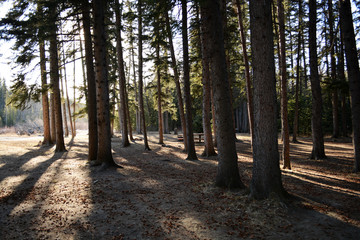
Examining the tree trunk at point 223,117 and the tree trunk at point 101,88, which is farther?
the tree trunk at point 101,88

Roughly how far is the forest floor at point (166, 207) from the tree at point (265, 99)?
1.49 feet

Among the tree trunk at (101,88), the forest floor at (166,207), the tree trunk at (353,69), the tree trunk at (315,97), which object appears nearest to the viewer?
the forest floor at (166,207)

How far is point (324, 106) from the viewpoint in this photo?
29688 millimetres

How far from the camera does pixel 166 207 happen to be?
5.48 m

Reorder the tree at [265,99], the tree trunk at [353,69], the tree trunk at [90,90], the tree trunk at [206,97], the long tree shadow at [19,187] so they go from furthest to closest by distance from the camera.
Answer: the tree trunk at [206,97], the tree trunk at [90,90], the tree trunk at [353,69], the long tree shadow at [19,187], the tree at [265,99]

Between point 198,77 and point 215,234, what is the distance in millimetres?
12612

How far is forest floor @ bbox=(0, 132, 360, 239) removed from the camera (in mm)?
4219

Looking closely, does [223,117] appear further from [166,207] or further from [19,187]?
[19,187]

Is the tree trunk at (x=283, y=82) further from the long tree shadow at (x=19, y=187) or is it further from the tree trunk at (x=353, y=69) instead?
the long tree shadow at (x=19, y=187)

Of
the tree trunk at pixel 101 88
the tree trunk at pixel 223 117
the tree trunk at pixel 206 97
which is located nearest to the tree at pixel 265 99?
the tree trunk at pixel 223 117

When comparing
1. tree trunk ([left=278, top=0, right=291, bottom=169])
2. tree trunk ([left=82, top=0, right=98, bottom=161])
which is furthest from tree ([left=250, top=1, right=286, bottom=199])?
tree trunk ([left=82, top=0, right=98, bottom=161])

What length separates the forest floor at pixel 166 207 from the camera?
4.22 metres

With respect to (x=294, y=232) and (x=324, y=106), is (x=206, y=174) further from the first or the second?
(x=324, y=106)

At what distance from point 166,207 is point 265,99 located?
3.40m
